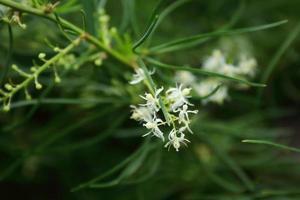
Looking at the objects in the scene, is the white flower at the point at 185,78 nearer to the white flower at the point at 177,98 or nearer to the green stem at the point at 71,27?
the green stem at the point at 71,27

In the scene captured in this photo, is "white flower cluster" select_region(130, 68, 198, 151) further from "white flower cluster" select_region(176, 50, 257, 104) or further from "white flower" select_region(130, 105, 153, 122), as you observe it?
"white flower cluster" select_region(176, 50, 257, 104)

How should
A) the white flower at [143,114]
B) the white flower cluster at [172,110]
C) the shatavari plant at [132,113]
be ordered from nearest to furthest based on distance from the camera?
the white flower cluster at [172,110] < the white flower at [143,114] < the shatavari plant at [132,113]

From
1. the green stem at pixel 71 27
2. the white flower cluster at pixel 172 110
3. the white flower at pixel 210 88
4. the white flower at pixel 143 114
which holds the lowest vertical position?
the white flower cluster at pixel 172 110

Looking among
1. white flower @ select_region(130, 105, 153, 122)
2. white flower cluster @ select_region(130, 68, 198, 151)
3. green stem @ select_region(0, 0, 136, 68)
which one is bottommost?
white flower cluster @ select_region(130, 68, 198, 151)

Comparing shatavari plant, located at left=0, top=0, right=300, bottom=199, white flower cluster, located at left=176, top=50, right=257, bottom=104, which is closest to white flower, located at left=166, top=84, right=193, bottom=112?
shatavari plant, located at left=0, top=0, right=300, bottom=199

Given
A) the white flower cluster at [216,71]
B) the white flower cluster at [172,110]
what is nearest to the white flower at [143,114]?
the white flower cluster at [172,110]

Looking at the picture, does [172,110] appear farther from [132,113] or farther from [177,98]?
[132,113]

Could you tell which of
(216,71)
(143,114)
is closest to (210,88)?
(216,71)

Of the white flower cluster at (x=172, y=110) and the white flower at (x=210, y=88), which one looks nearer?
the white flower cluster at (x=172, y=110)
